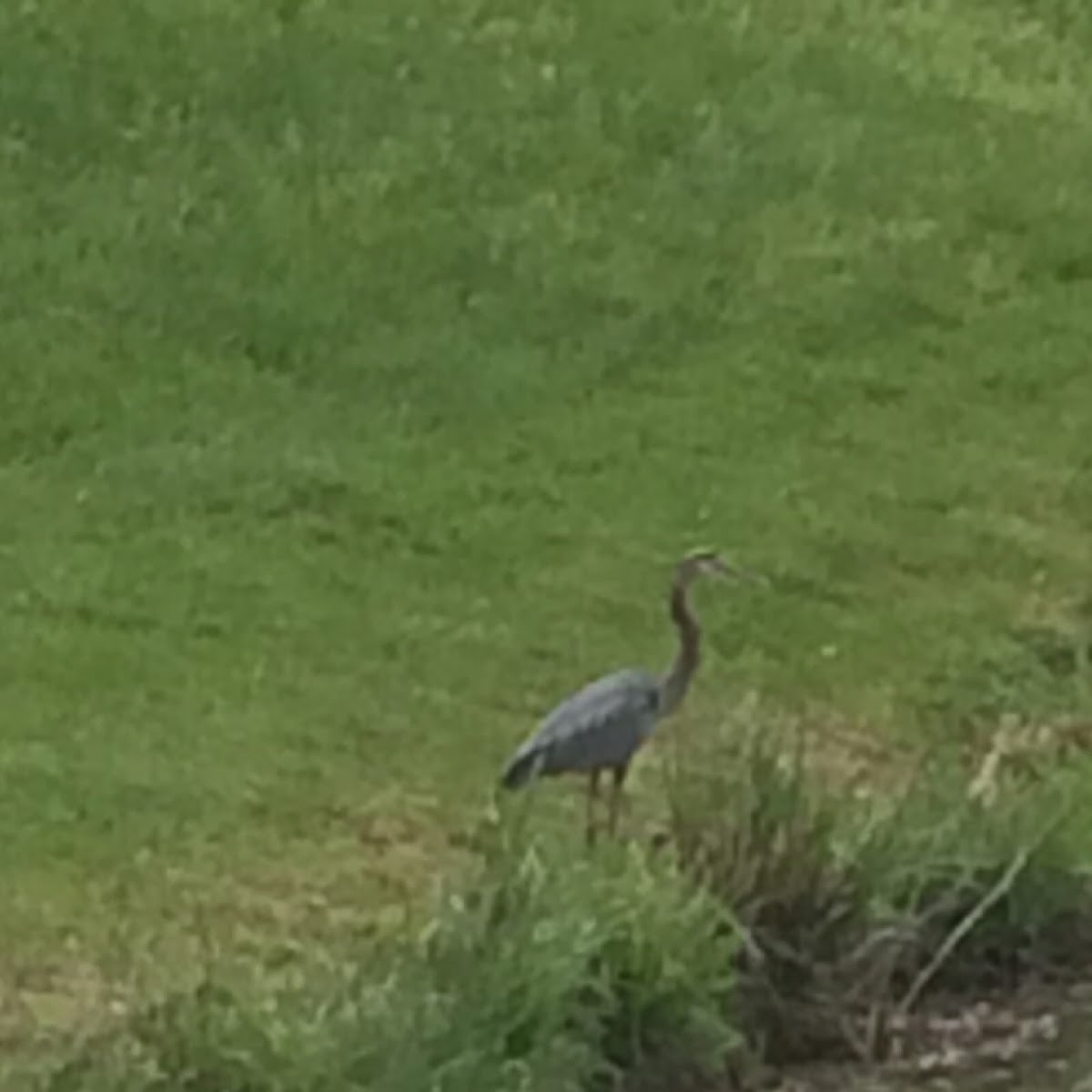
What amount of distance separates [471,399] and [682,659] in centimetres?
422

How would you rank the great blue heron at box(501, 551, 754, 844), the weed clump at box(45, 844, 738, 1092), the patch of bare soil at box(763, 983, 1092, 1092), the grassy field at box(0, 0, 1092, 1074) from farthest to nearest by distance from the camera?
the grassy field at box(0, 0, 1092, 1074) < the great blue heron at box(501, 551, 754, 844) < the patch of bare soil at box(763, 983, 1092, 1092) < the weed clump at box(45, 844, 738, 1092)

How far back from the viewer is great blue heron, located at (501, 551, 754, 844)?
33.3ft

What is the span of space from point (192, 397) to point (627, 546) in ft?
5.68

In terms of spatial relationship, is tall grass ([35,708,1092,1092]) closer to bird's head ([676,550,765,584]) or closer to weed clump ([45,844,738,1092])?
weed clump ([45,844,738,1092])

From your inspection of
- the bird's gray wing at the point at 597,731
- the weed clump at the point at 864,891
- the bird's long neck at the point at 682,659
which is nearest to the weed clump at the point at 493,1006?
Result: the weed clump at the point at 864,891

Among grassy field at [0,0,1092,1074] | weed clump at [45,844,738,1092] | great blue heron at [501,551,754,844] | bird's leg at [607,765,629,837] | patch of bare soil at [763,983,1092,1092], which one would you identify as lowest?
grassy field at [0,0,1092,1074]

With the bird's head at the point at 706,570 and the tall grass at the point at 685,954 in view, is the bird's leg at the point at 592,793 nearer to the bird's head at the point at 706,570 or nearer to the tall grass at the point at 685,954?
the tall grass at the point at 685,954

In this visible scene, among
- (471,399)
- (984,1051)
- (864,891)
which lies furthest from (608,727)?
(471,399)

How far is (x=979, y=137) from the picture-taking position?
58.6ft

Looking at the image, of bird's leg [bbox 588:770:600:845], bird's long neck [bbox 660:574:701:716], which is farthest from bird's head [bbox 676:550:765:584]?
bird's leg [bbox 588:770:600:845]

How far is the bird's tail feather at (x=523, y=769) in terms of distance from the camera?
1023 centimetres

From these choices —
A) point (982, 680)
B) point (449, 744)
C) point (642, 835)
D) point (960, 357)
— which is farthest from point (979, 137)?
point (642, 835)

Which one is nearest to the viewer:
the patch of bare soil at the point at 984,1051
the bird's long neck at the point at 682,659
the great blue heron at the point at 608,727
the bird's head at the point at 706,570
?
the patch of bare soil at the point at 984,1051

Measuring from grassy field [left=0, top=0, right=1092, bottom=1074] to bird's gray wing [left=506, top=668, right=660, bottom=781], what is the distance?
46cm
